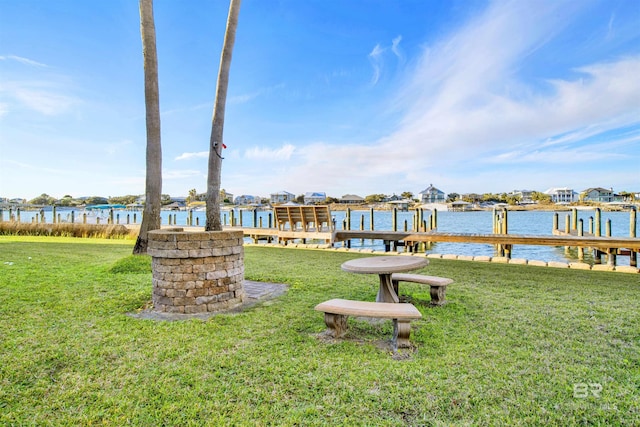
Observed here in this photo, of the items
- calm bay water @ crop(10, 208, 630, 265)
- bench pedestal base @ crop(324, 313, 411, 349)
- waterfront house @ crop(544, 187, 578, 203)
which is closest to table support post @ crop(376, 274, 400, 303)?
bench pedestal base @ crop(324, 313, 411, 349)

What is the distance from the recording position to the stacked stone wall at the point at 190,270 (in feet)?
13.2

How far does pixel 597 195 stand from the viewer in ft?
216

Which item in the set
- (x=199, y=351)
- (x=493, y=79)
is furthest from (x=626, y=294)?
(x=493, y=79)

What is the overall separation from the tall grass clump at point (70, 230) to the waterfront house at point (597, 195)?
78.1 m

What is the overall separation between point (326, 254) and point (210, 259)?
19.7 ft

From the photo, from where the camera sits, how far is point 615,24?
27.9 ft

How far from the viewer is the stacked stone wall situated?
4035 mm

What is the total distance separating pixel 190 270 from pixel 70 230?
1547 cm

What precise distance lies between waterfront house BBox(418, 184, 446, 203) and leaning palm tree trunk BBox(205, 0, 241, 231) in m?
84.9

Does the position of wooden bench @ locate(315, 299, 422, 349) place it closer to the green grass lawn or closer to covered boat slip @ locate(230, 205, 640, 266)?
the green grass lawn

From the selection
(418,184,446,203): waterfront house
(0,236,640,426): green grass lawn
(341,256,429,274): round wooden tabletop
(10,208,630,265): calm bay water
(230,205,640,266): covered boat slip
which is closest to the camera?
(0,236,640,426): green grass lawn

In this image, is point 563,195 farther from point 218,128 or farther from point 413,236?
point 218,128

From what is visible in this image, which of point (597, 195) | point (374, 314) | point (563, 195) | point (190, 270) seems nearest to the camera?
point (374, 314)

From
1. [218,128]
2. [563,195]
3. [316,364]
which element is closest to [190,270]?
[316,364]
